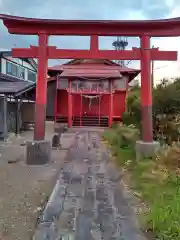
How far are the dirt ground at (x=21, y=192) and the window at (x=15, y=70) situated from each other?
2012 centimetres

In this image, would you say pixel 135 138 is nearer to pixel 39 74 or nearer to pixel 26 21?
pixel 39 74

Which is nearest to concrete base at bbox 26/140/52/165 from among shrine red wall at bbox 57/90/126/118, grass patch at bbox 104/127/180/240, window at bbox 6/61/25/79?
grass patch at bbox 104/127/180/240

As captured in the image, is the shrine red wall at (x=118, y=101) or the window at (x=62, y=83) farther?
the shrine red wall at (x=118, y=101)

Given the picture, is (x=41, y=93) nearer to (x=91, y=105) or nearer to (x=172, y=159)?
(x=172, y=159)

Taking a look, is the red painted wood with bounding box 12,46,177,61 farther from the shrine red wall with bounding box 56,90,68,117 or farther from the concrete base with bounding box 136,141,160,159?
the shrine red wall with bounding box 56,90,68,117

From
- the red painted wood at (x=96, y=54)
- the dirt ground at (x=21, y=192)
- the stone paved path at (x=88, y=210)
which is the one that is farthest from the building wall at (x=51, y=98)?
the stone paved path at (x=88, y=210)

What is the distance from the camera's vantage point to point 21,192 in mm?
6066

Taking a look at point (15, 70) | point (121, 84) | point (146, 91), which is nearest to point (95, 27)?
point (146, 91)

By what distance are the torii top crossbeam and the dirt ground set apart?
3976 millimetres

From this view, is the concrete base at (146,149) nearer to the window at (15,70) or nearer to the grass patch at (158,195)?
the grass patch at (158,195)

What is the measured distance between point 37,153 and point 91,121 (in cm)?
1588

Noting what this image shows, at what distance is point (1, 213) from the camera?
4824 millimetres

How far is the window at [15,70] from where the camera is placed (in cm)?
2926

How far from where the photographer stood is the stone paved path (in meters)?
3.99
